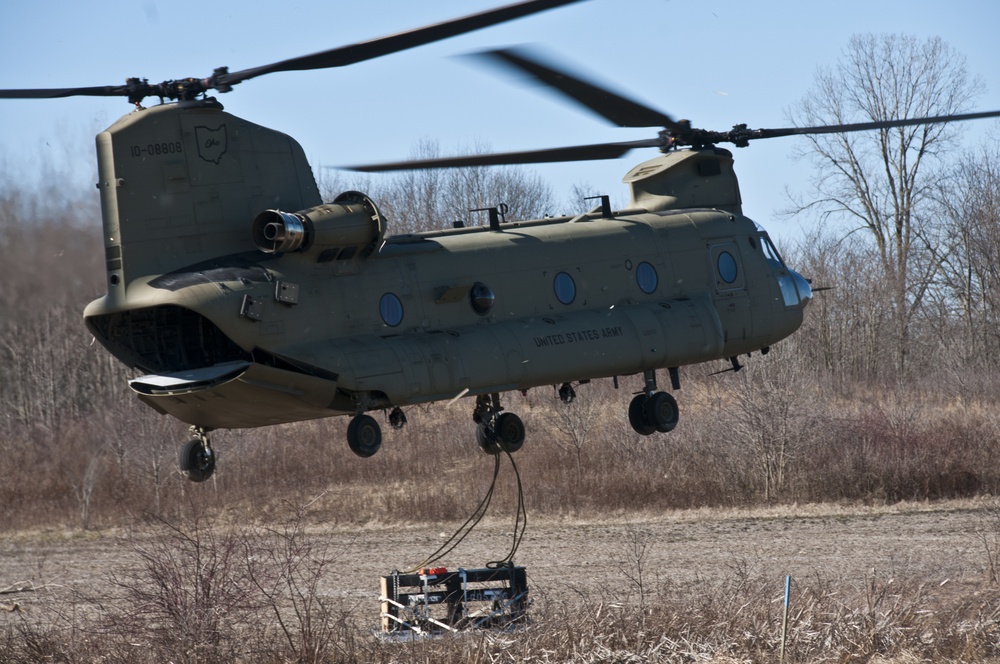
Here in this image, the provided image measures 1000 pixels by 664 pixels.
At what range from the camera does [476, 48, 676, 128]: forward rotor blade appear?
1266 centimetres

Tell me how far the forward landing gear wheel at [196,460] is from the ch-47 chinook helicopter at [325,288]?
0.03 m

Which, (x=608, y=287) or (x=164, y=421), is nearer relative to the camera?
(x=608, y=287)

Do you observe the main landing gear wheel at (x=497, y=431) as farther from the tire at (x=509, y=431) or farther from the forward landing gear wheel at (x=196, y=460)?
the forward landing gear wheel at (x=196, y=460)

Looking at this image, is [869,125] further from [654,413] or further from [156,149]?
[156,149]

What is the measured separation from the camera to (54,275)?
41.5 ft

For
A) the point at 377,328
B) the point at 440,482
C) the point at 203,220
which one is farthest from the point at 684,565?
the point at 203,220

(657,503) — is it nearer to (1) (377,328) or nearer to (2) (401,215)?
(2) (401,215)

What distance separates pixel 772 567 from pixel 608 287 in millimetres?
12386

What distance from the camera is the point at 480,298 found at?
49.9 ft

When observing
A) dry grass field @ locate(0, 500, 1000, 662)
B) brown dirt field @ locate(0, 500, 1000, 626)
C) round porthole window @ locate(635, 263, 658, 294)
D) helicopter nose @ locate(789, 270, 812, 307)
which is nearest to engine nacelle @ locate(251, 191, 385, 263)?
dry grass field @ locate(0, 500, 1000, 662)

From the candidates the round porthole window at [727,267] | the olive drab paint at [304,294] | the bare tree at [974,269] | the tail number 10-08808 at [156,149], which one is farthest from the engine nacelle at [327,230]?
the bare tree at [974,269]

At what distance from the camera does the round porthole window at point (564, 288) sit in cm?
1614

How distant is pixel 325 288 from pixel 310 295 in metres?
0.23

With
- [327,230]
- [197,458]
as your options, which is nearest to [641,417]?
[327,230]
